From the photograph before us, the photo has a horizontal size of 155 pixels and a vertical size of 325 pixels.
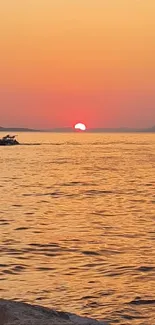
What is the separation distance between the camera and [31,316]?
795 centimetres

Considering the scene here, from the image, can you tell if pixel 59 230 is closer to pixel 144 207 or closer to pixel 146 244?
pixel 146 244

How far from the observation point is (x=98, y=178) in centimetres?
5559

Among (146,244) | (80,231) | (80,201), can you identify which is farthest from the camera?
(80,201)

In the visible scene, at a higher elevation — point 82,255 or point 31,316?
point 31,316

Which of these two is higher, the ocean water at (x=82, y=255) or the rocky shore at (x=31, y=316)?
the rocky shore at (x=31, y=316)

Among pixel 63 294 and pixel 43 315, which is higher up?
pixel 43 315

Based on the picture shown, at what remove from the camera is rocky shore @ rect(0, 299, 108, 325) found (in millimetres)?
7613

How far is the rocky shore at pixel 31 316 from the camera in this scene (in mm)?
7613

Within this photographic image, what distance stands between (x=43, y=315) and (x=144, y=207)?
22906 millimetres

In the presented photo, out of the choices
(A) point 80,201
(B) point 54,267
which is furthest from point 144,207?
(B) point 54,267

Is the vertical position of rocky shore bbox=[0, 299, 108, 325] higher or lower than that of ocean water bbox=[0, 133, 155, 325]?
higher

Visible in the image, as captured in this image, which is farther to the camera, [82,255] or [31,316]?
[82,255]

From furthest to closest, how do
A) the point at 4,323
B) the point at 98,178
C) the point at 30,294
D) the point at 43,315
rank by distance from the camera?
the point at 98,178 → the point at 30,294 → the point at 43,315 → the point at 4,323

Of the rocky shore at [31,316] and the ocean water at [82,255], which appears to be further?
the ocean water at [82,255]
